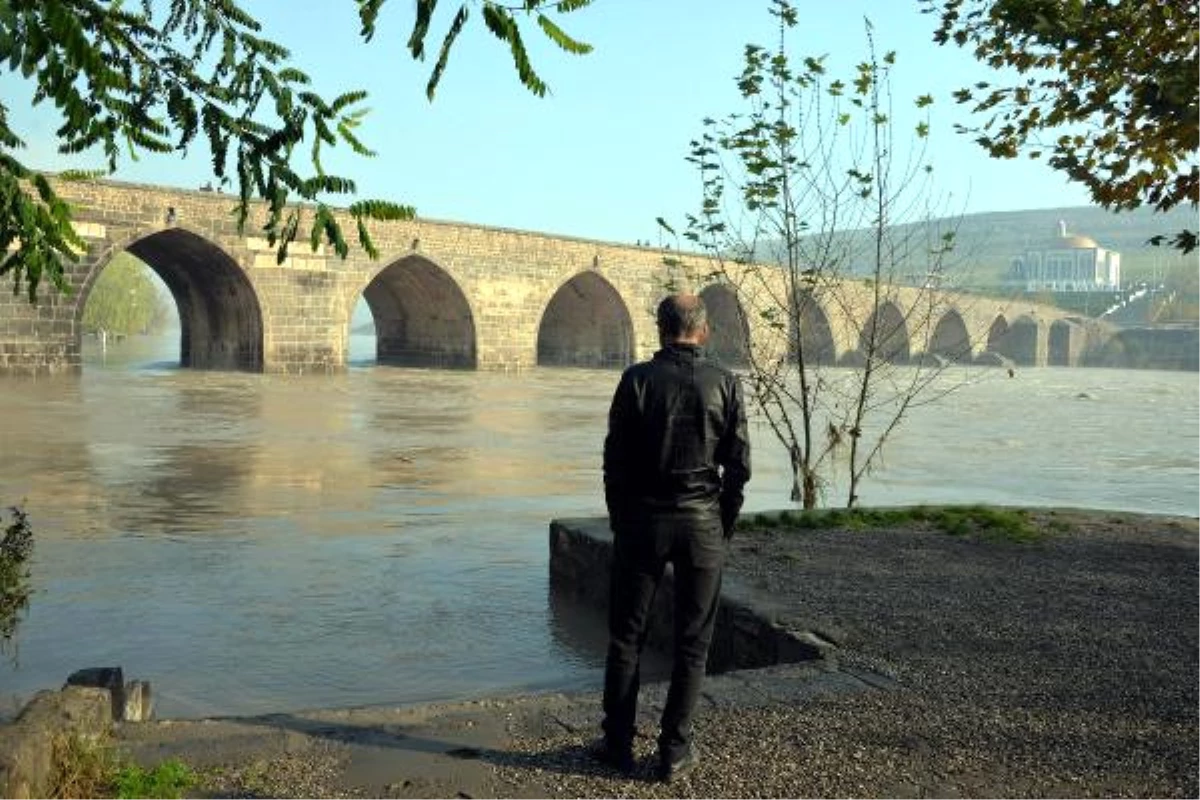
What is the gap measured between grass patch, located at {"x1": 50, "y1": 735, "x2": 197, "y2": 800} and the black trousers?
4.15 feet

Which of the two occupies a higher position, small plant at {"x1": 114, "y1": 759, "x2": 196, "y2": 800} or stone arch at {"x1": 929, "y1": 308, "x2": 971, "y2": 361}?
stone arch at {"x1": 929, "y1": 308, "x2": 971, "y2": 361}

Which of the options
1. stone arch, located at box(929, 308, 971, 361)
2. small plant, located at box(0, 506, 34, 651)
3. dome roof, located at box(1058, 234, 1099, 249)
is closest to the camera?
small plant, located at box(0, 506, 34, 651)

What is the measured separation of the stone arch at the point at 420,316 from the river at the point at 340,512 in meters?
10.8

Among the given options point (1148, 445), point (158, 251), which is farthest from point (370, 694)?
point (158, 251)

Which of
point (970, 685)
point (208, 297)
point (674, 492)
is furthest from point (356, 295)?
point (674, 492)

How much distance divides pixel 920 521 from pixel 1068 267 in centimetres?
19461

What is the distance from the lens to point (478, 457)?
1480 cm

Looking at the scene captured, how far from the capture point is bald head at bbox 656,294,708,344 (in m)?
3.69

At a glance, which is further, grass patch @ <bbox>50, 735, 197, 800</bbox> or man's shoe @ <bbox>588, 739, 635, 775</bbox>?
man's shoe @ <bbox>588, 739, 635, 775</bbox>

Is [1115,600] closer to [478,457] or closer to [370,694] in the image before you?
[370,694]

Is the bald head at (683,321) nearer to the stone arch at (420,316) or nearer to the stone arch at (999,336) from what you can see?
the stone arch at (420,316)

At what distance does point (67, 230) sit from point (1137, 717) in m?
3.89

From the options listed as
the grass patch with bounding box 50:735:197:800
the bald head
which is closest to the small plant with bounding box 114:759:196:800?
the grass patch with bounding box 50:735:197:800

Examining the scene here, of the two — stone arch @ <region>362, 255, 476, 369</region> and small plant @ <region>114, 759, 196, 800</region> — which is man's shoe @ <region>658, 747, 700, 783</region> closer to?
small plant @ <region>114, 759, 196, 800</region>
